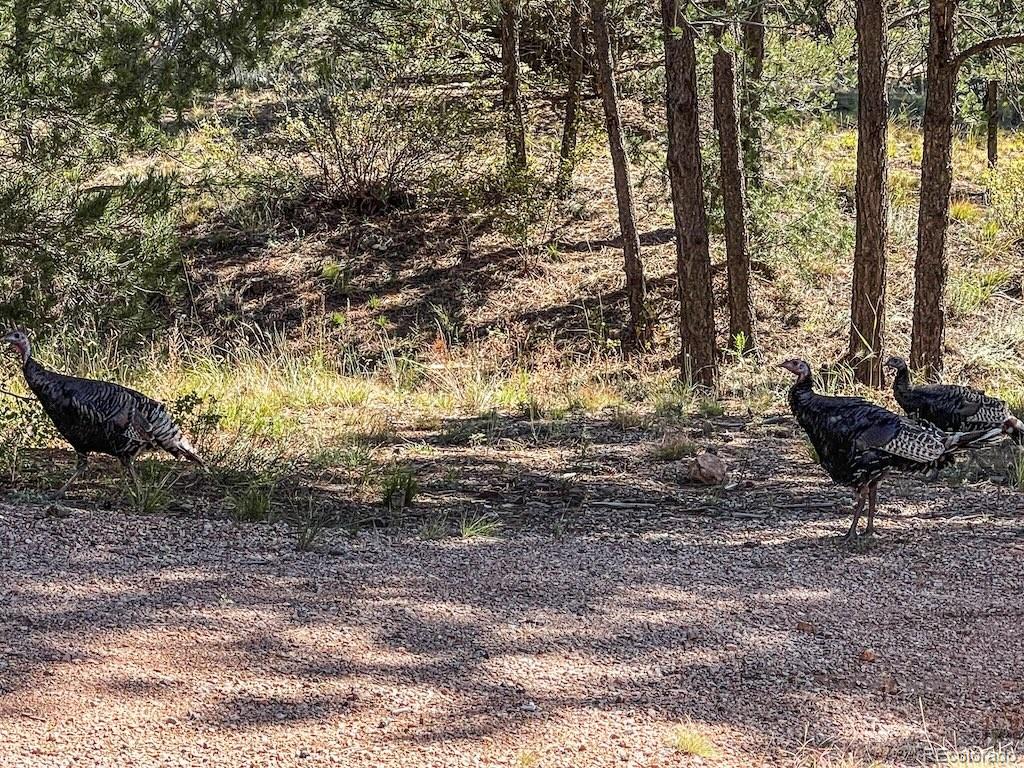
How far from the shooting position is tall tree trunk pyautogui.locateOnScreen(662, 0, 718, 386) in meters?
12.6

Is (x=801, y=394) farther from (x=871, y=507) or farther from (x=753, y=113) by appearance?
(x=753, y=113)

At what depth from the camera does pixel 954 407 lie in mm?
8664

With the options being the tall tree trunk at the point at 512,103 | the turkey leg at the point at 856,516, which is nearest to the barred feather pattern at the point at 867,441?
the turkey leg at the point at 856,516

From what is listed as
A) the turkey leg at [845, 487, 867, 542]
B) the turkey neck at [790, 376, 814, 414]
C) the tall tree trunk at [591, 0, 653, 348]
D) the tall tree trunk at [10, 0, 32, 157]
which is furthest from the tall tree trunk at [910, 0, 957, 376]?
the tall tree trunk at [10, 0, 32, 157]

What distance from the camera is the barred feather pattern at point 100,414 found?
728 centimetres

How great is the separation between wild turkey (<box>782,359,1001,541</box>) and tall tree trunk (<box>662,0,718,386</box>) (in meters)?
5.62

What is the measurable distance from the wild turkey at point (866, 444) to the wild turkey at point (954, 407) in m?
1.25

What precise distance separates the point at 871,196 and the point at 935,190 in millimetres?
690

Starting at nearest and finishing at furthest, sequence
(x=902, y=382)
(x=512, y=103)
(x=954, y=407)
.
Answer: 1. (x=954, y=407)
2. (x=902, y=382)
3. (x=512, y=103)

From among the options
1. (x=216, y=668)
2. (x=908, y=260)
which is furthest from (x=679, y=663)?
(x=908, y=260)

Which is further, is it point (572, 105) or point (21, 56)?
point (572, 105)

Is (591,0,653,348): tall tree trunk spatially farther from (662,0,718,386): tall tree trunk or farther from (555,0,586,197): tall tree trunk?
(555,0,586,197): tall tree trunk

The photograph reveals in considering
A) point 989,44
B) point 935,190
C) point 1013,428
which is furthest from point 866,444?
point 935,190

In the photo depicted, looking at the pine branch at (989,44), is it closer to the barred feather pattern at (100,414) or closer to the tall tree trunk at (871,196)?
the tall tree trunk at (871,196)
